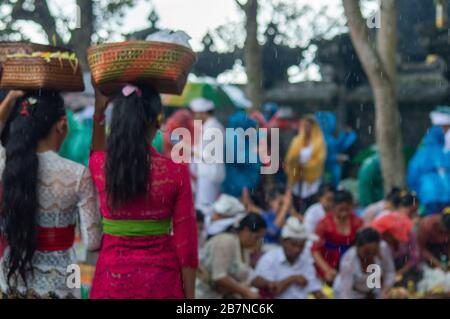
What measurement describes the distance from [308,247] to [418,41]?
9.70 m

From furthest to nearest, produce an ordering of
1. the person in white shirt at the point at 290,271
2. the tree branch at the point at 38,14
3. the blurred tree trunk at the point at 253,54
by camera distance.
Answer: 1. the blurred tree trunk at the point at 253,54
2. the tree branch at the point at 38,14
3. the person in white shirt at the point at 290,271

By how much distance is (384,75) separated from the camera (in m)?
8.66

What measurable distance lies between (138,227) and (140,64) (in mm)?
687

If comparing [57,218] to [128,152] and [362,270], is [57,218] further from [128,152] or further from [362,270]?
[362,270]

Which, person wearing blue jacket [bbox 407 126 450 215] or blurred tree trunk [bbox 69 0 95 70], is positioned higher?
blurred tree trunk [bbox 69 0 95 70]

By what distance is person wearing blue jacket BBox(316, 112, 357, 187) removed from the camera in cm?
1053

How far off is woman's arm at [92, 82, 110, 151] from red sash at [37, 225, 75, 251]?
387mm

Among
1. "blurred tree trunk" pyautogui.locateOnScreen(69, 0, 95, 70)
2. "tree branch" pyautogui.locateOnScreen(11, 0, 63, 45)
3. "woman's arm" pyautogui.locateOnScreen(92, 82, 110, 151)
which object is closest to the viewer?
"woman's arm" pyautogui.locateOnScreen(92, 82, 110, 151)

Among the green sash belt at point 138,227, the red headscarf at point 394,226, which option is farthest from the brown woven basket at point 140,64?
the red headscarf at point 394,226

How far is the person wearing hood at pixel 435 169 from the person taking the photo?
8.13 meters

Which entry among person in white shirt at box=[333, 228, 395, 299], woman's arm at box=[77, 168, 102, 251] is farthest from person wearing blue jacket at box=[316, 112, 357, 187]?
woman's arm at box=[77, 168, 102, 251]

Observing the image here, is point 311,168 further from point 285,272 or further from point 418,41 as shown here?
point 418,41

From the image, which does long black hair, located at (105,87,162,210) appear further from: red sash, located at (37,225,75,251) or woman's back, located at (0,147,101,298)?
red sash, located at (37,225,75,251)

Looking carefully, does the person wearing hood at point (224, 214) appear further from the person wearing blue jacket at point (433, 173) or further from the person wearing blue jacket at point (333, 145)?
Answer: the person wearing blue jacket at point (333, 145)
